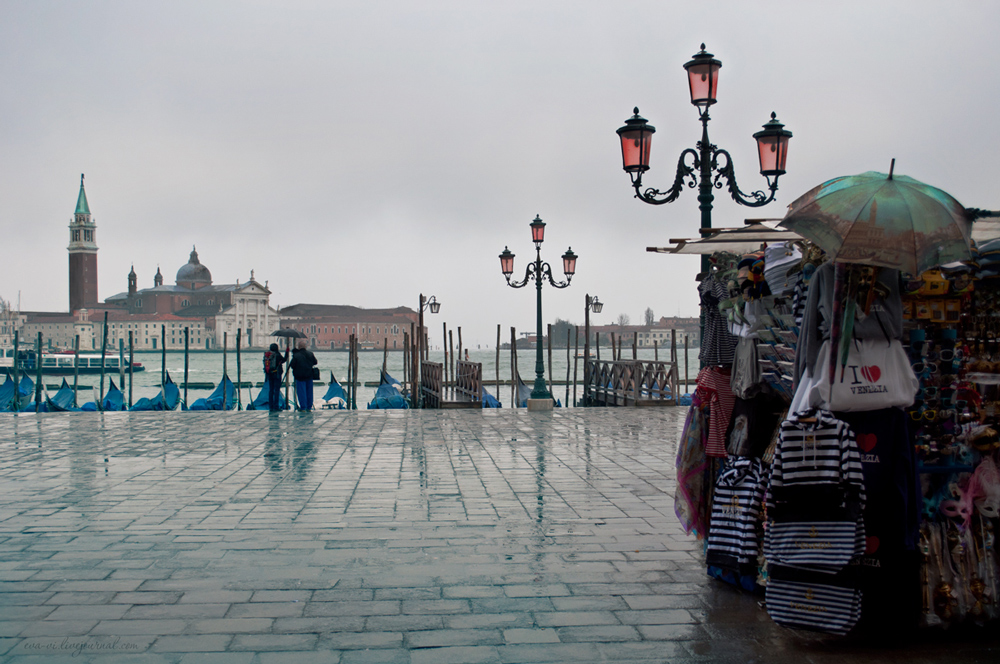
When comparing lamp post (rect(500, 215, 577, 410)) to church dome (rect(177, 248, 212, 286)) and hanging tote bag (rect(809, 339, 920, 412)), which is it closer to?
hanging tote bag (rect(809, 339, 920, 412))

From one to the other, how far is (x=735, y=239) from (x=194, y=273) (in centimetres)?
13204

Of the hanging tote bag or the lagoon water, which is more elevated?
the hanging tote bag

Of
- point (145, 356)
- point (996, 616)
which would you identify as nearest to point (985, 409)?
point (996, 616)

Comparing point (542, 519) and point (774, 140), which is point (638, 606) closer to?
point (542, 519)

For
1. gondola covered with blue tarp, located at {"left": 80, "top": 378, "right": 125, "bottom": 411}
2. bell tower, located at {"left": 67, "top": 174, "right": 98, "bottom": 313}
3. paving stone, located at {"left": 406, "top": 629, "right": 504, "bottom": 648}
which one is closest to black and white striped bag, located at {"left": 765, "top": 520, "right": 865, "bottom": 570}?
paving stone, located at {"left": 406, "top": 629, "right": 504, "bottom": 648}

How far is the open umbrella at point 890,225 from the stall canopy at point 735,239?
55 cm

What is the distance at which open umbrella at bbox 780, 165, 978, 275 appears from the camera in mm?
2797

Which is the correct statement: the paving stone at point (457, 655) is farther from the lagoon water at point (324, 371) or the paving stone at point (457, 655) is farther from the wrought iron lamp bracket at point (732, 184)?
the lagoon water at point (324, 371)

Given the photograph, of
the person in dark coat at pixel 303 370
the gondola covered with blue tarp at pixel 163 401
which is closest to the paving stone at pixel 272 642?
the person in dark coat at pixel 303 370

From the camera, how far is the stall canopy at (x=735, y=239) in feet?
12.3

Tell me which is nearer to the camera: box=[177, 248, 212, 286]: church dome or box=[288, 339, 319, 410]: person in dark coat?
box=[288, 339, 319, 410]: person in dark coat

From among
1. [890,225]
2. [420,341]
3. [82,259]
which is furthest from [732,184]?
[82,259]

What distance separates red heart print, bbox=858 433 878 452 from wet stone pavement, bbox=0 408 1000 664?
749 mm

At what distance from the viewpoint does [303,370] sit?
42.2ft
